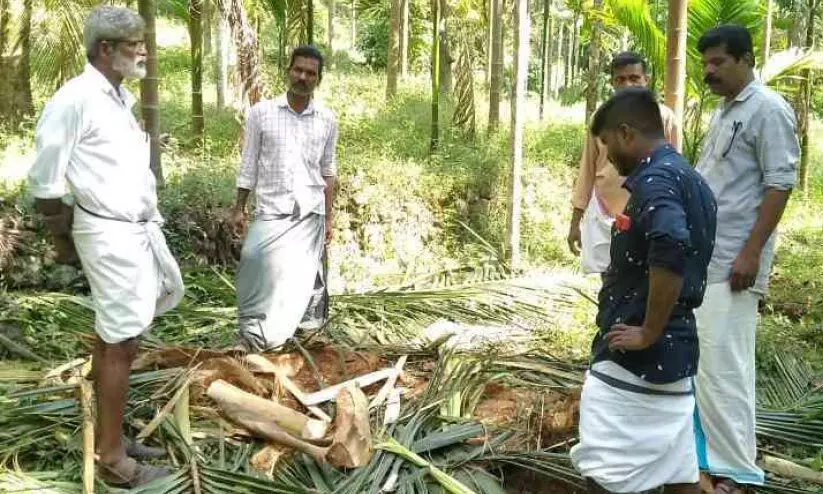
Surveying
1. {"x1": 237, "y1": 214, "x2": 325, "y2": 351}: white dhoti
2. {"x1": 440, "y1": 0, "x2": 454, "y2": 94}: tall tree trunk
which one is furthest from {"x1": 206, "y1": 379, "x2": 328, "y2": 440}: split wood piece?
{"x1": 440, "y1": 0, "x2": 454, "y2": 94}: tall tree trunk

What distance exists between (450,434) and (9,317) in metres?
3.03

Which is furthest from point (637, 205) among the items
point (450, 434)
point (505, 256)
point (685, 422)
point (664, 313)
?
point (505, 256)

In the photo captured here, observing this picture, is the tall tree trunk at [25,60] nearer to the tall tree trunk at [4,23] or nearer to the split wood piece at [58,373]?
the tall tree trunk at [4,23]

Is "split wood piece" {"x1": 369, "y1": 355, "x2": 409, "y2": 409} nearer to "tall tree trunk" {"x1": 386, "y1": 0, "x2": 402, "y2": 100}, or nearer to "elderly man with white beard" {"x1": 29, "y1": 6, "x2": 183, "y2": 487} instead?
"elderly man with white beard" {"x1": 29, "y1": 6, "x2": 183, "y2": 487}

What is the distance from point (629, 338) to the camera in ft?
8.20

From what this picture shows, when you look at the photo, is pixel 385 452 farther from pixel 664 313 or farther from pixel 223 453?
pixel 664 313

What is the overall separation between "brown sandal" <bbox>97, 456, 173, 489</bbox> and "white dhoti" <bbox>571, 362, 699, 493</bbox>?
→ 1.67 m

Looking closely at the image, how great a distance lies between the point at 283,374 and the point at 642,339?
6.86ft

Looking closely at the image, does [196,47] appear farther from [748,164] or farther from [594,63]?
[748,164]

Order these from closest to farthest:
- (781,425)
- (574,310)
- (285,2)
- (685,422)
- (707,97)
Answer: (685,422) → (781,425) → (574,310) → (707,97) → (285,2)

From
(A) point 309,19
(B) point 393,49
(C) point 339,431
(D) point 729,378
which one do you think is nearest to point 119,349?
(C) point 339,431

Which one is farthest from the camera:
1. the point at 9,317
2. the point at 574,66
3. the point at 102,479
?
the point at 574,66

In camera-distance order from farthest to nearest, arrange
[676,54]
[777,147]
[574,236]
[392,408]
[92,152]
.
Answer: [676,54] < [574,236] < [392,408] < [777,147] < [92,152]

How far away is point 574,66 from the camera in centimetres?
3125
